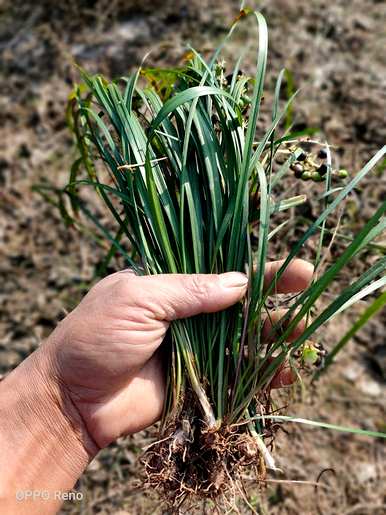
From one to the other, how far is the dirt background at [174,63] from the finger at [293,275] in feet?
0.84

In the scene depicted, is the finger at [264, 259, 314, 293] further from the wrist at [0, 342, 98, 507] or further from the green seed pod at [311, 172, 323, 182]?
the wrist at [0, 342, 98, 507]

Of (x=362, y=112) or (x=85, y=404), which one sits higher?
(x=362, y=112)

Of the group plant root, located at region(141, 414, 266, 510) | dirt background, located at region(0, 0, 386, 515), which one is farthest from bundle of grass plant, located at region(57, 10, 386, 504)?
dirt background, located at region(0, 0, 386, 515)

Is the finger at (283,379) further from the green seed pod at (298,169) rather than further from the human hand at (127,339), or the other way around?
the green seed pod at (298,169)

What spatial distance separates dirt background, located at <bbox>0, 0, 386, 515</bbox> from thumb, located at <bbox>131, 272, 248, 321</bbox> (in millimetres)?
507

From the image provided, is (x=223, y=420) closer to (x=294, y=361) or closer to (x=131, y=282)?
(x=294, y=361)

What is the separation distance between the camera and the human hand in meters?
1.18

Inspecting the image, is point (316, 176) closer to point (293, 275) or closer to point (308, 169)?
point (308, 169)

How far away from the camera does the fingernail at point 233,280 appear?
1.17 m

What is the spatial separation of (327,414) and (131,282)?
1001 mm

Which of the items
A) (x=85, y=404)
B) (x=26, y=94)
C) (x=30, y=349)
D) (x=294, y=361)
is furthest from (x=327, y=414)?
(x=26, y=94)

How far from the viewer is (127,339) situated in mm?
1191

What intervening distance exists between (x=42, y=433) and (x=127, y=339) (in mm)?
359

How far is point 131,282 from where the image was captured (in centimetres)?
120
